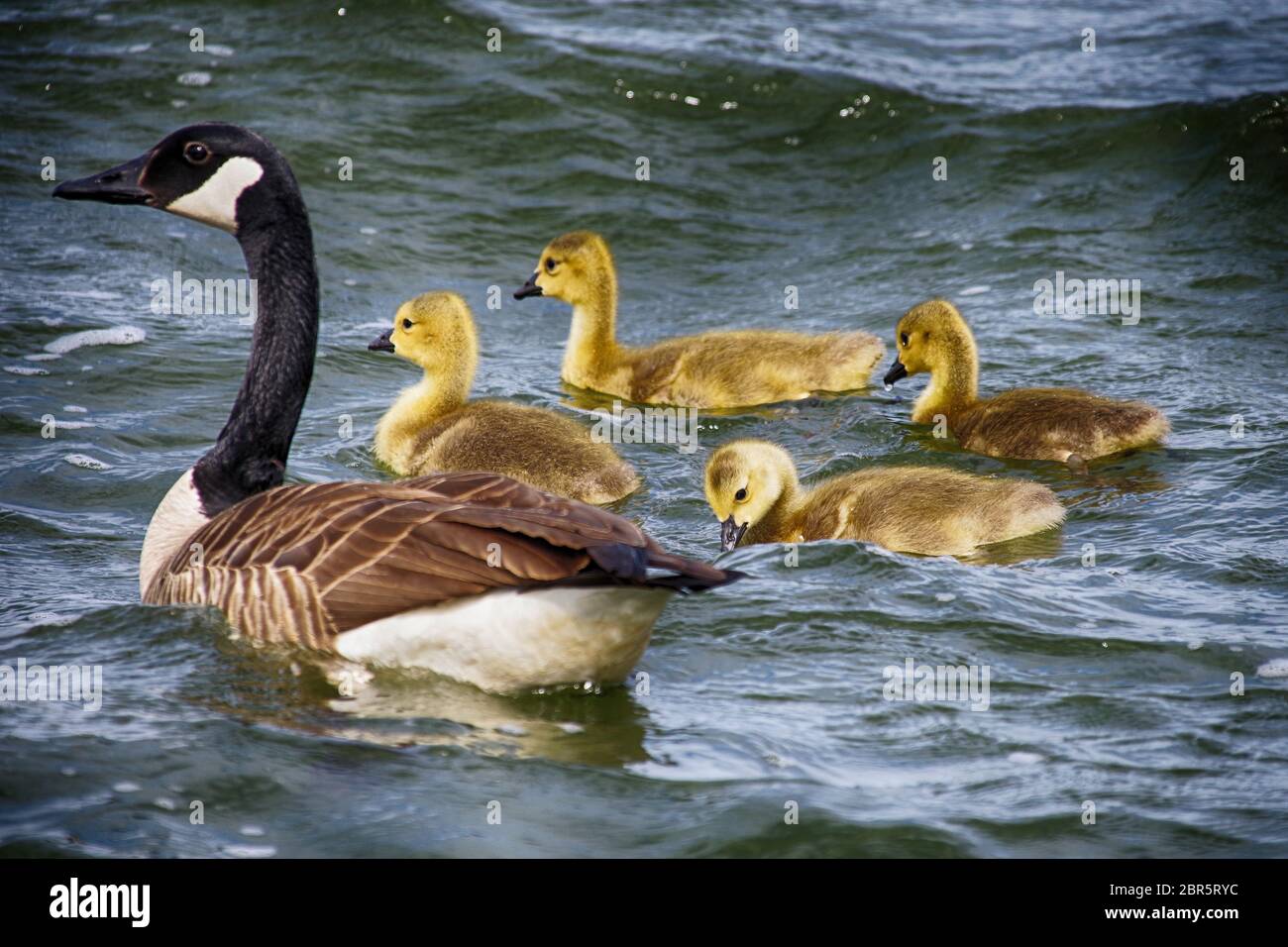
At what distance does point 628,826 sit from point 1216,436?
4.91 metres

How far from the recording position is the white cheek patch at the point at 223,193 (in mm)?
6566

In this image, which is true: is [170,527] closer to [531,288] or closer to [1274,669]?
[531,288]

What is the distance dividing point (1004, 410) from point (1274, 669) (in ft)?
9.69

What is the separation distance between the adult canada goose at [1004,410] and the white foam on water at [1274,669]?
Answer: 2.42 metres

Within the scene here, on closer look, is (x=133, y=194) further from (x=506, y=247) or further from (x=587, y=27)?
(x=587, y=27)

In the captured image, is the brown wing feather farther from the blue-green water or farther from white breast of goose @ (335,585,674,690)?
the blue-green water

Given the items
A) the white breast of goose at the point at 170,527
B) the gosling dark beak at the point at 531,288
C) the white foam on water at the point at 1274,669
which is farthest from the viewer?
the gosling dark beak at the point at 531,288

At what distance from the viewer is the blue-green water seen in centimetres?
467

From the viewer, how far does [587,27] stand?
14.7 metres

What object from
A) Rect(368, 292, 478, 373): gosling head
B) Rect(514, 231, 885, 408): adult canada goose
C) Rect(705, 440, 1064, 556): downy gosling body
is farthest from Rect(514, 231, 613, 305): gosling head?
Rect(705, 440, 1064, 556): downy gosling body

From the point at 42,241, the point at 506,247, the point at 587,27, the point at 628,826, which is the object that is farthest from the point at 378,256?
the point at 628,826

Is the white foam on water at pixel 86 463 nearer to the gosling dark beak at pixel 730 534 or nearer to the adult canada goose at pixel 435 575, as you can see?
the adult canada goose at pixel 435 575

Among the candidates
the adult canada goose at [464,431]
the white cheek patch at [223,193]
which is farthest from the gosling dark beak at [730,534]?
the white cheek patch at [223,193]

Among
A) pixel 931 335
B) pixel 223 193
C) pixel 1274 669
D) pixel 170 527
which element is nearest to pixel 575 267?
pixel 931 335
